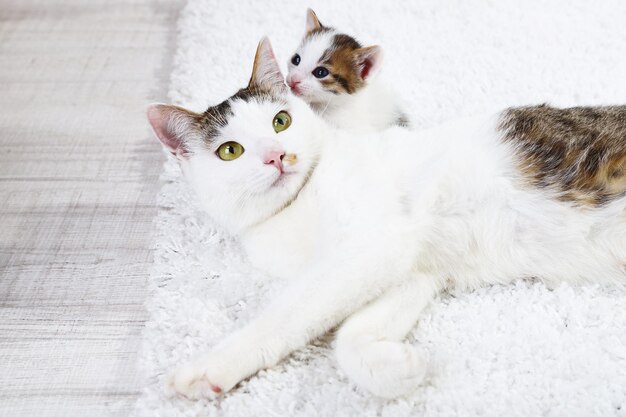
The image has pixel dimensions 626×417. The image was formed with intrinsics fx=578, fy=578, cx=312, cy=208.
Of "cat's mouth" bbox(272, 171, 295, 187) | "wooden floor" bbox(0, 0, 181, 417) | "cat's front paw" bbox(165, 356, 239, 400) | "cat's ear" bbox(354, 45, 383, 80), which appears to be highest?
"cat's ear" bbox(354, 45, 383, 80)

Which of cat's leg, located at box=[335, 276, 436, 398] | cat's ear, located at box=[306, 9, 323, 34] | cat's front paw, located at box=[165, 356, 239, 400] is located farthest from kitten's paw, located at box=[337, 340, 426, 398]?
cat's ear, located at box=[306, 9, 323, 34]

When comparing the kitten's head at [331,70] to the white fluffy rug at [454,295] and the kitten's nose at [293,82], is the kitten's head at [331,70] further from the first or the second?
the white fluffy rug at [454,295]

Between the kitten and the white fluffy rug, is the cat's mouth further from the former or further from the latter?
the kitten

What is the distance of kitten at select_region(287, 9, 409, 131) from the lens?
149 cm

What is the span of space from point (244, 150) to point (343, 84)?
1.61 ft

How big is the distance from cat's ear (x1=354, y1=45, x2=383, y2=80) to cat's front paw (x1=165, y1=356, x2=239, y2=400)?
0.91 metres

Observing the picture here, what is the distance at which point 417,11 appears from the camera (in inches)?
81.4

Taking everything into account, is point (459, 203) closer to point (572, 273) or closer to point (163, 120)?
point (572, 273)

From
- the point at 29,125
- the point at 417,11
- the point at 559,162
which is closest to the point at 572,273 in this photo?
the point at 559,162

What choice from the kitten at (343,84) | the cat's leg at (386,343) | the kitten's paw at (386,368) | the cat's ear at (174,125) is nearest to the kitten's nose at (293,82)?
the kitten at (343,84)

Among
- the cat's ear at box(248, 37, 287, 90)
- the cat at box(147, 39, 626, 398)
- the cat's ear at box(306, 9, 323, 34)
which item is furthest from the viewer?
the cat's ear at box(306, 9, 323, 34)

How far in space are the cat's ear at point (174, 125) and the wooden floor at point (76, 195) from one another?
24 centimetres

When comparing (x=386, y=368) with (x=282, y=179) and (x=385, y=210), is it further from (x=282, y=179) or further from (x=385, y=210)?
(x=282, y=179)

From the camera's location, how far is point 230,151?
113 cm
